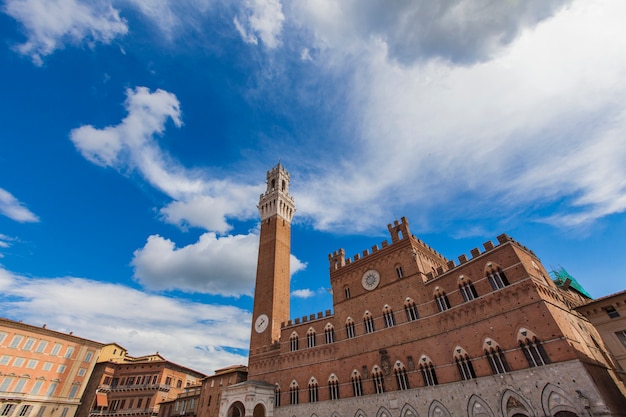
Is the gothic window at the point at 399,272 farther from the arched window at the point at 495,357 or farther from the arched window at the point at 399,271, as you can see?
the arched window at the point at 495,357

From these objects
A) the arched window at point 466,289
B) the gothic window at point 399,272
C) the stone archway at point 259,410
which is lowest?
the stone archway at point 259,410

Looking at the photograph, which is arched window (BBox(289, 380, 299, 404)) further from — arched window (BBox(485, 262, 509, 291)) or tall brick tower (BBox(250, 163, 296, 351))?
arched window (BBox(485, 262, 509, 291))

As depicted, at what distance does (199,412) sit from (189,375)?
16982mm

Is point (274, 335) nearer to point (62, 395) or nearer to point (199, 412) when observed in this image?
point (199, 412)

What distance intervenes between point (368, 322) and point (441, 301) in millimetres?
7658

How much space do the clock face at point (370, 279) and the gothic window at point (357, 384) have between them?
784cm

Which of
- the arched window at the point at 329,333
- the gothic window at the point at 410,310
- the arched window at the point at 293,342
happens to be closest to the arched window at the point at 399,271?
the gothic window at the point at 410,310

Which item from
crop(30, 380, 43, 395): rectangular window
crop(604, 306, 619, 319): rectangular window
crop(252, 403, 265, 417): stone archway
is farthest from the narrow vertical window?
crop(30, 380, 43, 395): rectangular window

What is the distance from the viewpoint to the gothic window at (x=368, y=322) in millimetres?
29600

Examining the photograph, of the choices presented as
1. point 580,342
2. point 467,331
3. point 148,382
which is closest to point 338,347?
point 467,331

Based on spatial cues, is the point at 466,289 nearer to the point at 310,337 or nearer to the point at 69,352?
the point at 310,337

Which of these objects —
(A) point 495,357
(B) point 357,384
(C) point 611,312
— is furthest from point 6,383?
(C) point 611,312

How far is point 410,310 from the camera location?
27453mm

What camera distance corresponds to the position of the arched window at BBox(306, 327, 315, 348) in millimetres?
33719
